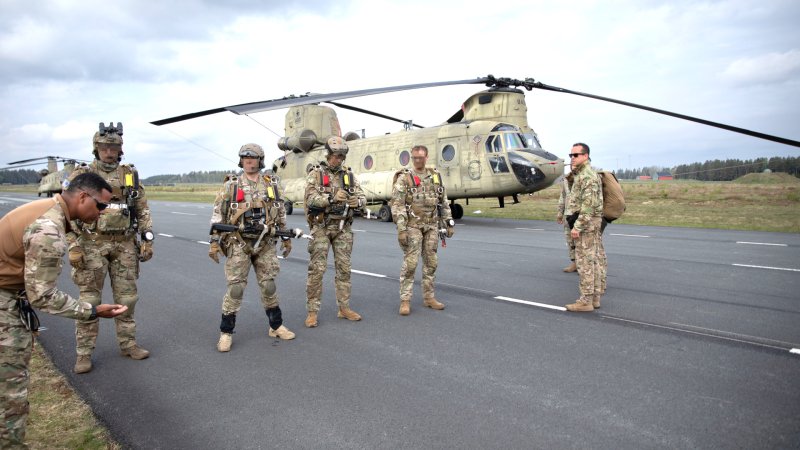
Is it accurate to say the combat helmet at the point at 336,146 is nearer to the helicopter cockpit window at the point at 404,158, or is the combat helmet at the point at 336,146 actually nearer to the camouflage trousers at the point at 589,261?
the camouflage trousers at the point at 589,261

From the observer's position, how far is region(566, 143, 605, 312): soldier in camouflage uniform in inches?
258

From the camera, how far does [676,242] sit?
509 inches

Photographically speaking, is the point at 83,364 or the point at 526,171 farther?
the point at 526,171

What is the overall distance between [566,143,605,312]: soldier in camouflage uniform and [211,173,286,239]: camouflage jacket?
401cm

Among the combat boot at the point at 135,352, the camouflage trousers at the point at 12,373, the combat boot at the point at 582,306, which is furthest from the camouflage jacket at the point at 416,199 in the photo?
the camouflage trousers at the point at 12,373

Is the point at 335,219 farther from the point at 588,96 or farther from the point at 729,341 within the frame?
the point at 588,96

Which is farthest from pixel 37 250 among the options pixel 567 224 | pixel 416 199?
pixel 567 224

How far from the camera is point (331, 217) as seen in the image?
6250mm

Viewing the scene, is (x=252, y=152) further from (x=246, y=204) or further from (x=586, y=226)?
(x=586, y=226)

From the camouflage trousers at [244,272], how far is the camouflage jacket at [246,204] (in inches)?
8.4

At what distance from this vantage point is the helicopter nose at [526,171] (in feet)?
51.2

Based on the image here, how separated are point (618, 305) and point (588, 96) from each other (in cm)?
447

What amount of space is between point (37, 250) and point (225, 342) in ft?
8.58

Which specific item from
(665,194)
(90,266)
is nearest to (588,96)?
(90,266)
